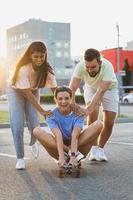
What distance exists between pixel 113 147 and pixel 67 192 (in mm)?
3984

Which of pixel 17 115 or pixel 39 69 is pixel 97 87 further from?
pixel 17 115

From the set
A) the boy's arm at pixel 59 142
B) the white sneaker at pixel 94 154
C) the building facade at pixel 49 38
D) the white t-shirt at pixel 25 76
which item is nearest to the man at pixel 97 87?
the white sneaker at pixel 94 154

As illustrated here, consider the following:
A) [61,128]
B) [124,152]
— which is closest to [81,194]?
[61,128]

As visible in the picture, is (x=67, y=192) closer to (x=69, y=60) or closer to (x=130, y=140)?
(x=130, y=140)

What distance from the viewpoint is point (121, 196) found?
499cm

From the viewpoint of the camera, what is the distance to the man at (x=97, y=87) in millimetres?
6641

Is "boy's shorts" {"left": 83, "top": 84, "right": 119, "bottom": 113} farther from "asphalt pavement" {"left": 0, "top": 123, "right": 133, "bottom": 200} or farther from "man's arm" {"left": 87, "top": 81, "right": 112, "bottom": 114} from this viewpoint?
"asphalt pavement" {"left": 0, "top": 123, "right": 133, "bottom": 200}

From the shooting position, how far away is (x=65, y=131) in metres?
6.55

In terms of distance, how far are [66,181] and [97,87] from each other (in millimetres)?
1692

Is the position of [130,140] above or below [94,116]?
below

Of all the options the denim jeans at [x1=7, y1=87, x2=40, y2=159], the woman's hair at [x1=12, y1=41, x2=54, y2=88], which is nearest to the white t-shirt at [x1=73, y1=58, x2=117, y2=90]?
the woman's hair at [x1=12, y1=41, x2=54, y2=88]

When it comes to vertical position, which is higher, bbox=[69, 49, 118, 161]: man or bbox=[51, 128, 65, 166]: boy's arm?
bbox=[69, 49, 118, 161]: man

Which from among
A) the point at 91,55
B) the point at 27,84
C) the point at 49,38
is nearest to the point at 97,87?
the point at 91,55

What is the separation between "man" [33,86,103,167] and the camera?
6.44 metres
